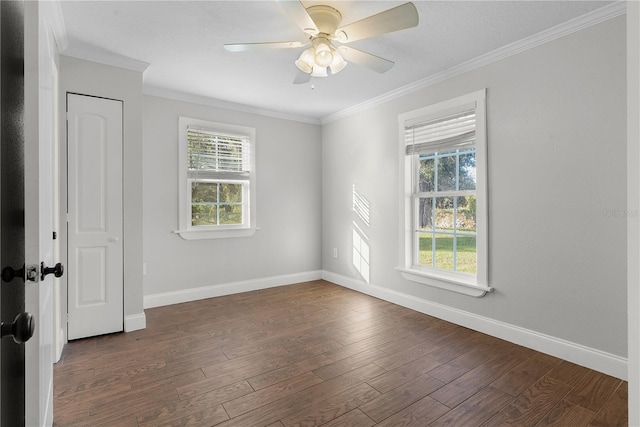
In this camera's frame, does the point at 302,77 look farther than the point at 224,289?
No

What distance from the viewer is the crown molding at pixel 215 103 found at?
3.71 metres

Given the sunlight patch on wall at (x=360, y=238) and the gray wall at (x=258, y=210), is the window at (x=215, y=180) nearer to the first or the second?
the gray wall at (x=258, y=210)

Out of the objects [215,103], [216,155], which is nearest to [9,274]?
[216,155]

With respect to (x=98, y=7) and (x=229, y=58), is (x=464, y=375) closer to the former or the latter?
(x=229, y=58)

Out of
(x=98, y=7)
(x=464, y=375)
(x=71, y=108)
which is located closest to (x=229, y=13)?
(x=98, y=7)

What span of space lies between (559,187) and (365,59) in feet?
5.79

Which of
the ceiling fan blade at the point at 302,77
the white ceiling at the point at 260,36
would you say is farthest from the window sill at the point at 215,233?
the ceiling fan blade at the point at 302,77

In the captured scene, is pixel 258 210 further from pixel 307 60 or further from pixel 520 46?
pixel 520 46

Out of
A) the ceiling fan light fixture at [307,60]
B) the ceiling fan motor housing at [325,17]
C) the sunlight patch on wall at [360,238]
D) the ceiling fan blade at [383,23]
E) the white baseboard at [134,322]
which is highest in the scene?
the ceiling fan motor housing at [325,17]

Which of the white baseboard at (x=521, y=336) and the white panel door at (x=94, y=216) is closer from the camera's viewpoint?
the white baseboard at (x=521, y=336)

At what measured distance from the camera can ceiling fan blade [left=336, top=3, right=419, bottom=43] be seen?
1790mm

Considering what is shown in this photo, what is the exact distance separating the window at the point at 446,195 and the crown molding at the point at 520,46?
26 cm

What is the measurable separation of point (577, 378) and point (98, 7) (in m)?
4.09

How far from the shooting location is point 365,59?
2.38 metres
